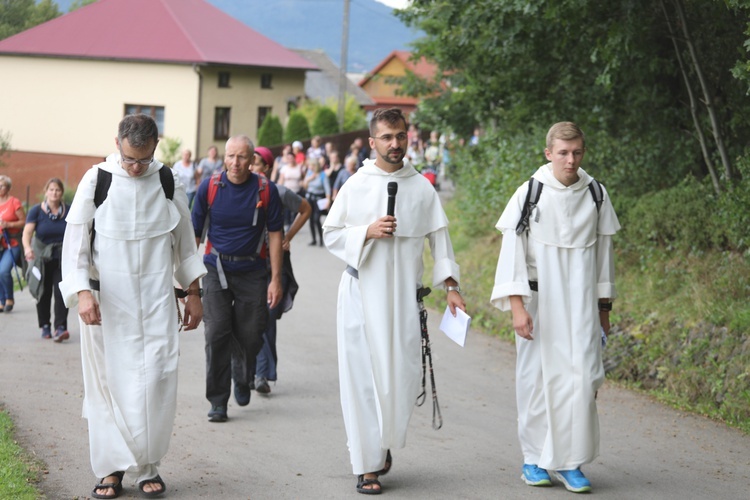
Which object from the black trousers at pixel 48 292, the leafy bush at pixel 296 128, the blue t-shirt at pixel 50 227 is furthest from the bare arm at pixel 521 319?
the leafy bush at pixel 296 128

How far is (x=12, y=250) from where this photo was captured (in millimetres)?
14672

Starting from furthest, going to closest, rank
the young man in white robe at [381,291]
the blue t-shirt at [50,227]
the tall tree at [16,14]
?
1. the tall tree at [16,14]
2. the blue t-shirt at [50,227]
3. the young man in white robe at [381,291]

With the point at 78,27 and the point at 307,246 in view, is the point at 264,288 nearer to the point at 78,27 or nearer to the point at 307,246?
the point at 307,246

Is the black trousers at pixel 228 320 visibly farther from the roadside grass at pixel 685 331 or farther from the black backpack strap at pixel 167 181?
the roadside grass at pixel 685 331

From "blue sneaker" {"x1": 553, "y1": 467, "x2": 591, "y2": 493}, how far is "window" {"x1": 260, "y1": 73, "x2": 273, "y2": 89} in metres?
50.7

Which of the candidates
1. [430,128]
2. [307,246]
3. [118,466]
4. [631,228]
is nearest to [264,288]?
[118,466]

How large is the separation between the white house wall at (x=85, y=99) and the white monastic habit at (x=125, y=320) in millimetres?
44472

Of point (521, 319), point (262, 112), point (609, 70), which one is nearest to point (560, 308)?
point (521, 319)

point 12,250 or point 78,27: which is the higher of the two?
point 78,27

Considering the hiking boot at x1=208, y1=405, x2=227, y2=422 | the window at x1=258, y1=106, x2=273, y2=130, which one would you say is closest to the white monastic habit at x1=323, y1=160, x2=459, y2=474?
the hiking boot at x1=208, y1=405, x2=227, y2=422

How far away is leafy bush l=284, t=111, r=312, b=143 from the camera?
53750mm

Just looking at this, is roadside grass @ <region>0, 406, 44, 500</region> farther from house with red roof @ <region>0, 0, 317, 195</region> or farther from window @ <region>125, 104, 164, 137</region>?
window @ <region>125, 104, 164, 137</region>

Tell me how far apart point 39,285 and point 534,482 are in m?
7.41

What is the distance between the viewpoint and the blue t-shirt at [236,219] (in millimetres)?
8688
